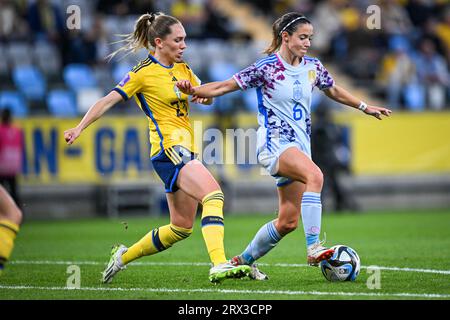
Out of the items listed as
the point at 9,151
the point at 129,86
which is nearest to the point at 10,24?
the point at 9,151

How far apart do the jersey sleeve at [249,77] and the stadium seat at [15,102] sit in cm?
1073

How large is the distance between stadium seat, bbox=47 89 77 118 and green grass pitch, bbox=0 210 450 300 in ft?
8.13

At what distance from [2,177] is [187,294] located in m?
9.80

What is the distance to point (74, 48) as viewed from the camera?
19.8 metres

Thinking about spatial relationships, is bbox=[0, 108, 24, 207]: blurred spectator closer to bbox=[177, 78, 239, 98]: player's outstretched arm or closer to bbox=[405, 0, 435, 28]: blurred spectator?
bbox=[177, 78, 239, 98]: player's outstretched arm

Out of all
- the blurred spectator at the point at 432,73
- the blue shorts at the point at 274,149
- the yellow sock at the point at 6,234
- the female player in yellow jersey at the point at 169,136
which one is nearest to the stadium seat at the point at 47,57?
the blurred spectator at the point at 432,73

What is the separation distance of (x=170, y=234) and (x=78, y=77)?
1125 cm

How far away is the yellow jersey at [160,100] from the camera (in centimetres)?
864

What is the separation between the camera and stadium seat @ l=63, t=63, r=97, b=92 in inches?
763

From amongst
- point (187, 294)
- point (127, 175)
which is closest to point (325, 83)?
point (187, 294)

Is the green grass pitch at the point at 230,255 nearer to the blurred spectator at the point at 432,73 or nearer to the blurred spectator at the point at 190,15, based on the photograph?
the blurred spectator at the point at 432,73

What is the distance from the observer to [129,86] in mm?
8633

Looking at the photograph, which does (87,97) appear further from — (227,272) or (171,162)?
(227,272)
